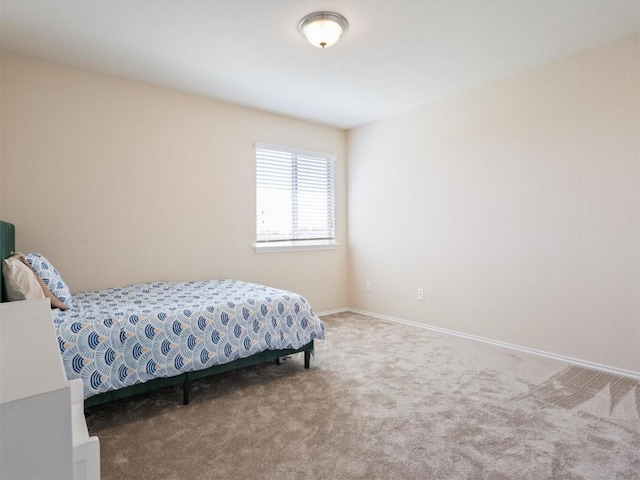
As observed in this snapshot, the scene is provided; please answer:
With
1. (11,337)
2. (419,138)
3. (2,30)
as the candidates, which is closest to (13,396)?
(11,337)

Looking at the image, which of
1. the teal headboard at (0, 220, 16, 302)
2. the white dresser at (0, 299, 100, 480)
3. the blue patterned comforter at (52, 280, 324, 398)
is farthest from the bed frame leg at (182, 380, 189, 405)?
the white dresser at (0, 299, 100, 480)

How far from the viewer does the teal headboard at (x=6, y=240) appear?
2.27 m

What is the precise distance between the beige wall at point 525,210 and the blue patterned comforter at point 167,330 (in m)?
1.71

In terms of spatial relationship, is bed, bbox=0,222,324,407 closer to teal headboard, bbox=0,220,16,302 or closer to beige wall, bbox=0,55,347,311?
teal headboard, bbox=0,220,16,302

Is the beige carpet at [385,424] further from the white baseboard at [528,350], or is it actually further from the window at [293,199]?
the window at [293,199]

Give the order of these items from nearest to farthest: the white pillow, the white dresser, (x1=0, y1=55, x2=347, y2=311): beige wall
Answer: the white dresser
the white pillow
(x1=0, y1=55, x2=347, y2=311): beige wall

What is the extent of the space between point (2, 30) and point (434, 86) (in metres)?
3.36

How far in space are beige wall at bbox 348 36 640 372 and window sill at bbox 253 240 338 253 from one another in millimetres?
594

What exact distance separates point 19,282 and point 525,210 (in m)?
3.71

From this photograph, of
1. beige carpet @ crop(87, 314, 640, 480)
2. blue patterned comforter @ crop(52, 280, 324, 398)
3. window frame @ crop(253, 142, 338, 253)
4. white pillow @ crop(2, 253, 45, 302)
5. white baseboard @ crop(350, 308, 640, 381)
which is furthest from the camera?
window frame @ crop(253, 142, 338, 253)

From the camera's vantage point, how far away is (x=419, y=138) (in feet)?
13.4

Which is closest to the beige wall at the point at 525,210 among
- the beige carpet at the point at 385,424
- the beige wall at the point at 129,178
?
the beige carpet at the point at 385,424

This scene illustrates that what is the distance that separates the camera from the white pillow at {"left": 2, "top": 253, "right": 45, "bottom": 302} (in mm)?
2107

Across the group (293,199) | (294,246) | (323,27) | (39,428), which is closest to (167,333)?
(39,428)
